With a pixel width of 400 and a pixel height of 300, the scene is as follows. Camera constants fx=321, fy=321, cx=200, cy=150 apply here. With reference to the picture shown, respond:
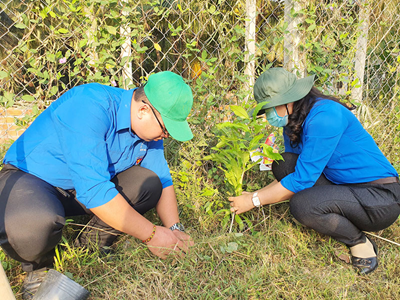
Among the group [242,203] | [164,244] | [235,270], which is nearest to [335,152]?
[242,203]

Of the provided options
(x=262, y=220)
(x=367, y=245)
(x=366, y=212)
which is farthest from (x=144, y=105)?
(x=367, y=245)

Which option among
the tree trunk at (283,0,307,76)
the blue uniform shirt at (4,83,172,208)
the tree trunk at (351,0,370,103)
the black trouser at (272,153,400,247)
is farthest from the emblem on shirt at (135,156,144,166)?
the tree trunk at (351,0,370,103)

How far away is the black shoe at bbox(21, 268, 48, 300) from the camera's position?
1.68 m

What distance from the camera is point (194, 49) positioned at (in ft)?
8.29

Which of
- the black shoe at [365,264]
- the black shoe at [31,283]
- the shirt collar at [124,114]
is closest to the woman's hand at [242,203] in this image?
the black shoe at [365,264]

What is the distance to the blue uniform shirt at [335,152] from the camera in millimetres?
1937

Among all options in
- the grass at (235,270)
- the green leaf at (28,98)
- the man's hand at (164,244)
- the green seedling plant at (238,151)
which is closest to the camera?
the grass at (235,270)

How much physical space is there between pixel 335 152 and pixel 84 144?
151cm

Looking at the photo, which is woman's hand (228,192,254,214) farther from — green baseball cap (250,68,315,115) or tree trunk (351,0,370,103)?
tree trunk (351,0,370,103)

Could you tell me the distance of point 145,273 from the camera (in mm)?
1809

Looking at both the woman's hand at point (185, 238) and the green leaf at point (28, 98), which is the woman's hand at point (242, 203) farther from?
the green leaf at point (28, 98)

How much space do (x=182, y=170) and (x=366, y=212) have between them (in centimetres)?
138

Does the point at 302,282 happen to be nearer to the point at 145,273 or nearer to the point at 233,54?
the point at 145,273

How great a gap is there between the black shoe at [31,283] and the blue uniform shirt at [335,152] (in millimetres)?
1525
